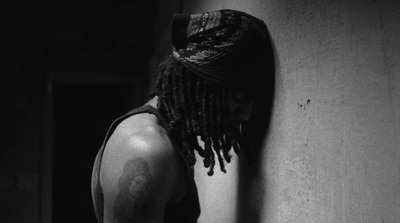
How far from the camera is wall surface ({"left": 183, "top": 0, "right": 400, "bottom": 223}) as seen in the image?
735 millimetres

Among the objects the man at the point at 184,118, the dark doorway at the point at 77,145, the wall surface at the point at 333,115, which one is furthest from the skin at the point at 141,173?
the dark doorway at the point at 77,145

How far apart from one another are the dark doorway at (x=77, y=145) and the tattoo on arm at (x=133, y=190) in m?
3.14

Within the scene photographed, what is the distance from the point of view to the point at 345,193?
0.83m

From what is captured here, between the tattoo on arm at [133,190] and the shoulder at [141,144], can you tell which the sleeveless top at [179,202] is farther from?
the tattoo on arm at [133,190]

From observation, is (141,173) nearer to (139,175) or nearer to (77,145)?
(139,175)

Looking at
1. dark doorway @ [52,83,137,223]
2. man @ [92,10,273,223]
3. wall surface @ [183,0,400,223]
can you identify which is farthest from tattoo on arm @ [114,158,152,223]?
dark doorway @ [52,83,137,223]

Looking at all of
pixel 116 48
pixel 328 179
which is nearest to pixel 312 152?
pixel 328 179

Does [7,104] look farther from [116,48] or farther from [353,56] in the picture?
[353,56]

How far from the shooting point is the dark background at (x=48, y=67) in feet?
11.3

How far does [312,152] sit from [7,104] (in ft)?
9.87

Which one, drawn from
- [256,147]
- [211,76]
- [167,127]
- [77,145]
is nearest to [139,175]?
[167,127]

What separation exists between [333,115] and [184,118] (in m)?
0.43

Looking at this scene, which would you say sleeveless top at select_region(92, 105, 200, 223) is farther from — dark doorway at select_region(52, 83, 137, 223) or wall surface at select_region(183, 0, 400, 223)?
dark doorway at select_region(52, 83, 137, 223)

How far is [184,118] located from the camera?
1189 millimetres
